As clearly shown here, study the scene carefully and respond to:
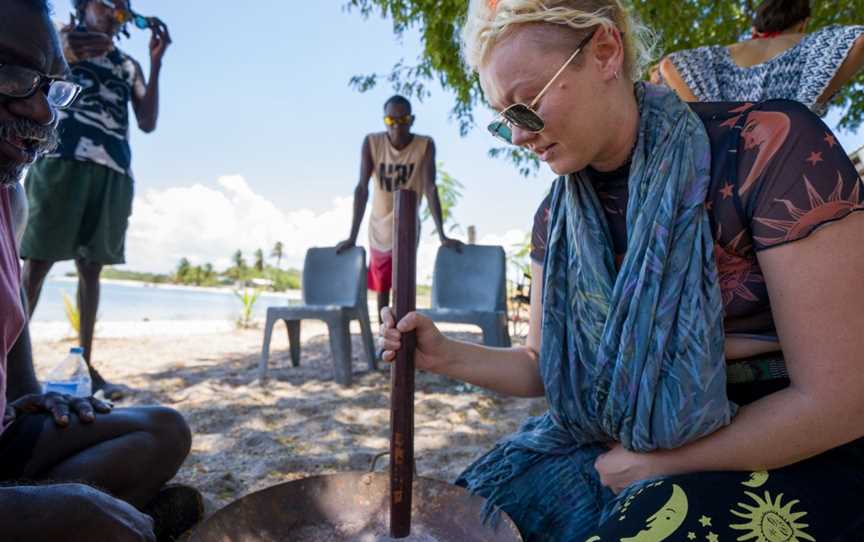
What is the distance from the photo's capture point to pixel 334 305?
511 centimetres

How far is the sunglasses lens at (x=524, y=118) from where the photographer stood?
1307 mm

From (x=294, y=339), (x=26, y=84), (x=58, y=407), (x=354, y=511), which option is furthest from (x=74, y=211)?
(x=354, y=511)

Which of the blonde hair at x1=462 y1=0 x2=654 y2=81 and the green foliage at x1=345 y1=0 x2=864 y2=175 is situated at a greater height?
the green foliage at x1=345 y1=0 x2=864 y2=175

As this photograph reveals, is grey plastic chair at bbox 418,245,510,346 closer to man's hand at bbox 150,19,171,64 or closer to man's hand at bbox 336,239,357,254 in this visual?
man's hand at bbox 336,239,357,254

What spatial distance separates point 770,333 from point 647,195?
0.40 metres

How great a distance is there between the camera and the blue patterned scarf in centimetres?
116

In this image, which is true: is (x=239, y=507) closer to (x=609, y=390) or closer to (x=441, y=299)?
(x=609, y=390)

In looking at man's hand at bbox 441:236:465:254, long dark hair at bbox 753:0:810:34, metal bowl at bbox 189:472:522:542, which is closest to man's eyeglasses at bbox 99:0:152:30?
man's hand at bbox 441:236:465:254

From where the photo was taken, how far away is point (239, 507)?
3.92ft

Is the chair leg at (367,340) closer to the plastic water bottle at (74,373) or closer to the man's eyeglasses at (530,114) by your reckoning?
the plastic water bottle at (74,373)

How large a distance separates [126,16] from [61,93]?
277 cm

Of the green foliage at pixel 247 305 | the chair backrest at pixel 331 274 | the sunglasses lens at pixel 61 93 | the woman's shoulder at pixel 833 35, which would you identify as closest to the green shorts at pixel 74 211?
the chair backrest at pixel 331 274

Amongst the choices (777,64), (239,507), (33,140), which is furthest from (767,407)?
(777,64)

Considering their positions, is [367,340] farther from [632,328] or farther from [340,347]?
[632,328]
